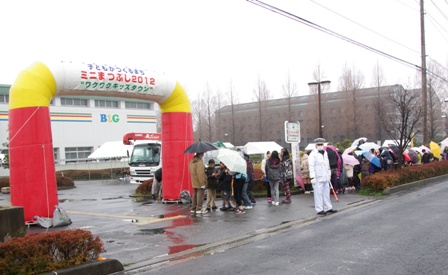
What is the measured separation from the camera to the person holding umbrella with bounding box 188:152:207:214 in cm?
1241

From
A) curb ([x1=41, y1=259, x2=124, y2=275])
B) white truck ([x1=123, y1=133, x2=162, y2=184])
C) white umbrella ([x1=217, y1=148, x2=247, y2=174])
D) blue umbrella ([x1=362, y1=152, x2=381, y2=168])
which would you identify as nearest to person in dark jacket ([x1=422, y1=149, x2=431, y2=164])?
blue umbrella ([x1=362, y1=152, x2=381, y2=168])

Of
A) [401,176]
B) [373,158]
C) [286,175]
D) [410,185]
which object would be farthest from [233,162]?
[410,185]

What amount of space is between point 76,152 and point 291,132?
33.7 m

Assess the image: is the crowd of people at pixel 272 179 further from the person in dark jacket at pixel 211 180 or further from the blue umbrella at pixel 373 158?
the blue umbrella at pixel 373 158

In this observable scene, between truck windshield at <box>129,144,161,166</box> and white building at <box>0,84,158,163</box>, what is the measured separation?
1842cm

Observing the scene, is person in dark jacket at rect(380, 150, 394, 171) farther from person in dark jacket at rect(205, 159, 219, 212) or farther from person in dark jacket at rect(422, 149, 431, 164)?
person in dark jacket at rect(205, 159, 219, 212)

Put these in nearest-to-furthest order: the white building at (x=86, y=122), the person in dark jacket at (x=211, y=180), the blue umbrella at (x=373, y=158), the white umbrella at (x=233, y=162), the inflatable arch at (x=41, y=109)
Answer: the inflatable arch at (x=41, y=109) < the white umbrella at (x=233, y=162) < the person in dark jacket at (x=211, y=180) < the blue umbrella at (x=373, y=158) < the white building at (x=86, y=122)

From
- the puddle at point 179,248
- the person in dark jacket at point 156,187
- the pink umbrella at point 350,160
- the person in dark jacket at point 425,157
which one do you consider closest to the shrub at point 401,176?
the pink umbrella at point 350,160

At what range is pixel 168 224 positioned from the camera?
11055mm

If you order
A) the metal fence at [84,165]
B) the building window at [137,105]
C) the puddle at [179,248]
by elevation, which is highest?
the building window at [137,105]

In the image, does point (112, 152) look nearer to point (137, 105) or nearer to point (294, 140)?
point (294, 140)

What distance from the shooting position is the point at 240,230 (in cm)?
999

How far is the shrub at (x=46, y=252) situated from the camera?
19.7 feet

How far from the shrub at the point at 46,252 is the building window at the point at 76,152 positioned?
39102 millimetres
